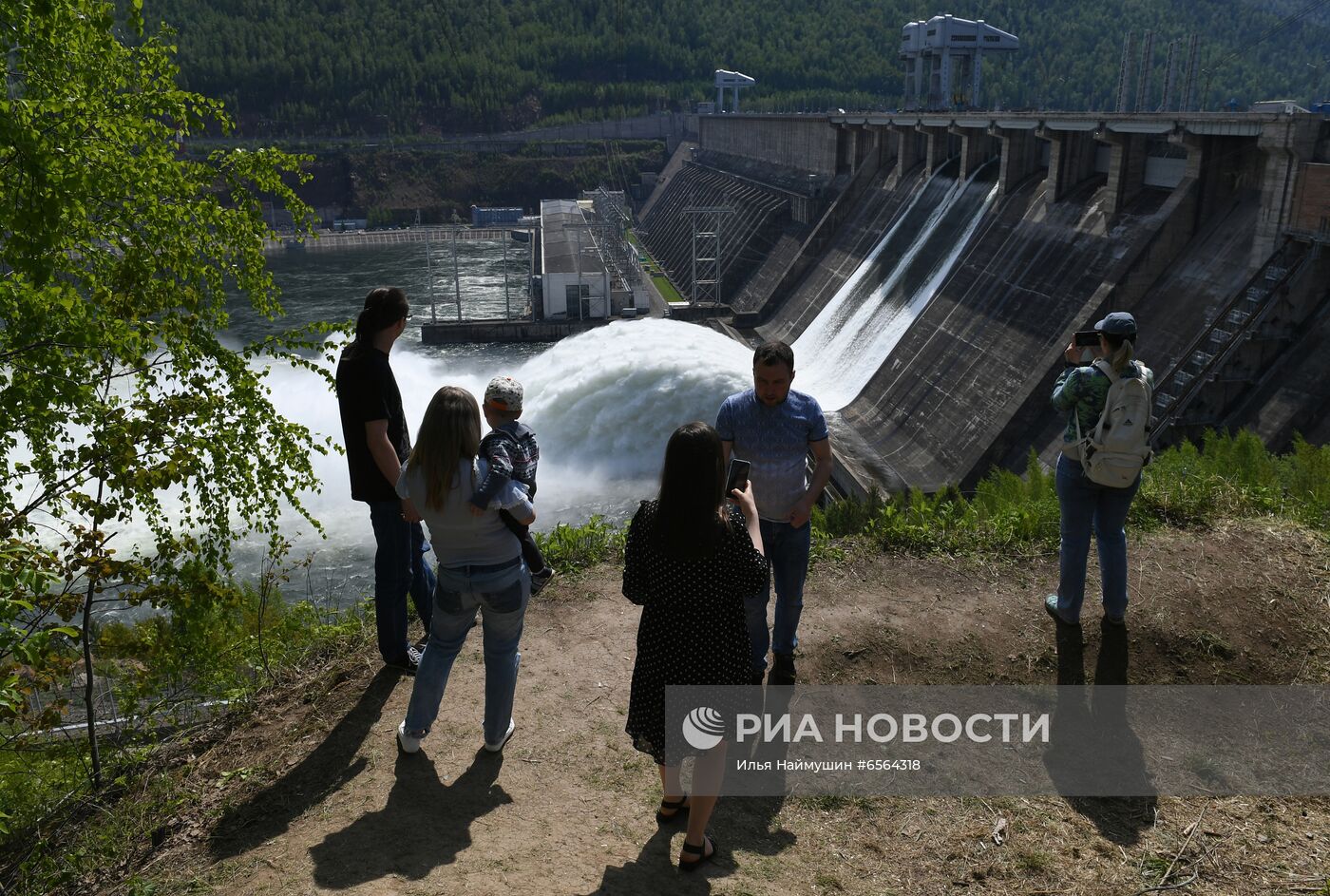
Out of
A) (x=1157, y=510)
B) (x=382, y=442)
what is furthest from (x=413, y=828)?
(x=1157, y=510)

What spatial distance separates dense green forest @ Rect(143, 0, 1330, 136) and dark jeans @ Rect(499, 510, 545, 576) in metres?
108

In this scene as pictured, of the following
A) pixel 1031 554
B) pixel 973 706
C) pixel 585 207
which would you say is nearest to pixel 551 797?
pixel 973 706

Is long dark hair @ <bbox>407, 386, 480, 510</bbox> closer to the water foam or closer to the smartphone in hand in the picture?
the smartphone in hand

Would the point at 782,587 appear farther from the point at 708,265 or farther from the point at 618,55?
the point at 618,55

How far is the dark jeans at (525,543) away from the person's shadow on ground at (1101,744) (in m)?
2.66

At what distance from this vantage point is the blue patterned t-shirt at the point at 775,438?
5.21 meters

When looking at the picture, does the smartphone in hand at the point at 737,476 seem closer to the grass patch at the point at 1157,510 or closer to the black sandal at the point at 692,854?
the black sandal at the point at 692,854

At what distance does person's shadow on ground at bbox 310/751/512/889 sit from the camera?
4.24m

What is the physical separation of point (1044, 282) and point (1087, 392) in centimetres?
1627

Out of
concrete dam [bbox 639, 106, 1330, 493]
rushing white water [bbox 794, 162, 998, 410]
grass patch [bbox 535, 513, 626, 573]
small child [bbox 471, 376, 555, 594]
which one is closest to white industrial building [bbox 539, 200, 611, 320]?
concrete dam [bbox 639, 106, 1330, 493]

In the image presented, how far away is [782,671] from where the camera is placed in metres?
5.68

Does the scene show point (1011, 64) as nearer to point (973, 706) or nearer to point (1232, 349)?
point (1232, 349)

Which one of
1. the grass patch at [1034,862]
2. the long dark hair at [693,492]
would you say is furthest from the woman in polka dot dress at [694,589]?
the grass patch at [1034,862]

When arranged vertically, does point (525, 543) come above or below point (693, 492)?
below
